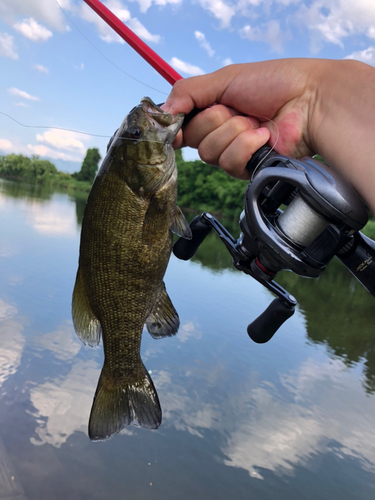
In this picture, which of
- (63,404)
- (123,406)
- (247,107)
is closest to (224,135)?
(247,107)

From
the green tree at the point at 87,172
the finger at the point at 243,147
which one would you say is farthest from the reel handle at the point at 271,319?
the green tree at the point at 87,172

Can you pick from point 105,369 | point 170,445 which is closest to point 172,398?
point 170,445

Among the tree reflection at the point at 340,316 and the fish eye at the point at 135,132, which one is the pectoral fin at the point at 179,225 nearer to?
the fish eye at the point at 135,132

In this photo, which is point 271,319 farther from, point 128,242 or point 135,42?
point 135,42

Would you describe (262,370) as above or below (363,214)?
below

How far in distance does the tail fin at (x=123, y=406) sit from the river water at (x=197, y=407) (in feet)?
16.1

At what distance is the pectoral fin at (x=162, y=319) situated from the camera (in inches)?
77.3

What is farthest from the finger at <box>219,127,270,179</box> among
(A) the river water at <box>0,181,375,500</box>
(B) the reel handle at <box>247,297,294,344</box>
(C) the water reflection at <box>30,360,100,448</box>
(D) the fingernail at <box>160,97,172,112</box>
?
(C) the water reflection at <box>30,360,100,448</box>

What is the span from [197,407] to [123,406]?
7.84 m

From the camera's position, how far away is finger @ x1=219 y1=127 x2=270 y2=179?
2.03 metres

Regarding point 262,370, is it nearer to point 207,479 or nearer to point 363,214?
point 207,479

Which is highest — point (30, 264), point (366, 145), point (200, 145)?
point (366, 145)

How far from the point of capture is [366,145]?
5.31 feet

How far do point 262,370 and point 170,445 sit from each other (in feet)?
12.8
